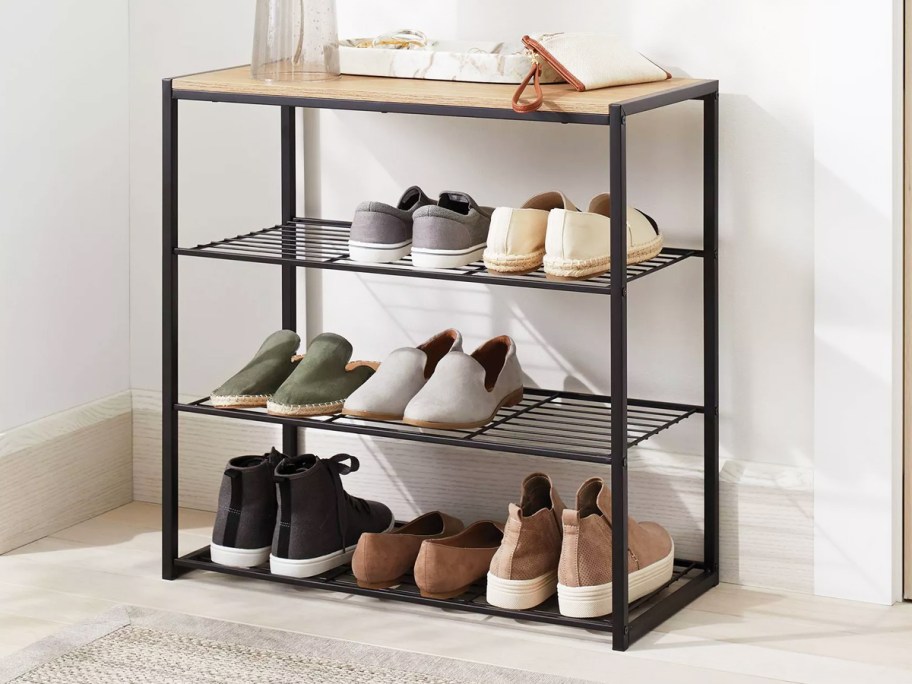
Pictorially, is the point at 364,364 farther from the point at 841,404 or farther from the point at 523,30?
the point at 841,404

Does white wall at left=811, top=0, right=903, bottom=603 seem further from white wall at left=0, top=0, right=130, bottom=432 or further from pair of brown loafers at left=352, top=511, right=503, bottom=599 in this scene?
white wall at left=0, top=0, right=130, bottom=432

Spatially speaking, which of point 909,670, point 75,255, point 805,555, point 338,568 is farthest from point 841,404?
point 75,255

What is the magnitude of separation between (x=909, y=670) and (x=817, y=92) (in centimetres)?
90

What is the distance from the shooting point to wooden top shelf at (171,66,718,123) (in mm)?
2049

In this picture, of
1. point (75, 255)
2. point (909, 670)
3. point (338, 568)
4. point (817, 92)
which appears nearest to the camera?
point (909, 670)


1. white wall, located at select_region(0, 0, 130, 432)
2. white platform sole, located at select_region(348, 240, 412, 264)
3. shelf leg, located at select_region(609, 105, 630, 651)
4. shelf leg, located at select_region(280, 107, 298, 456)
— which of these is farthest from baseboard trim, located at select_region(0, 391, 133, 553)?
shelf leg, located at select_region(609, 105, 630, 651)

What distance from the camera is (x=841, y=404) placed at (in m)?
2.30

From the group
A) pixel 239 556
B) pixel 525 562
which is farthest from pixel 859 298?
pixel 239 556

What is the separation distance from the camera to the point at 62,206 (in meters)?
2.69

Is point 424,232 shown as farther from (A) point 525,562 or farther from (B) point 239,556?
(B) point 239,556

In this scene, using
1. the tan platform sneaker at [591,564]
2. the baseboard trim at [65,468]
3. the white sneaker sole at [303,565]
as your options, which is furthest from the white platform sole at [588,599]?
the baseboard trim at [65,468]

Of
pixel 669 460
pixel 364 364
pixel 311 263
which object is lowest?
pixel 669 460

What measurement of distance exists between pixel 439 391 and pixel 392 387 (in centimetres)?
9

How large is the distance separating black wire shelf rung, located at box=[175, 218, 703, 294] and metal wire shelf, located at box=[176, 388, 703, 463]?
0.25 metres
